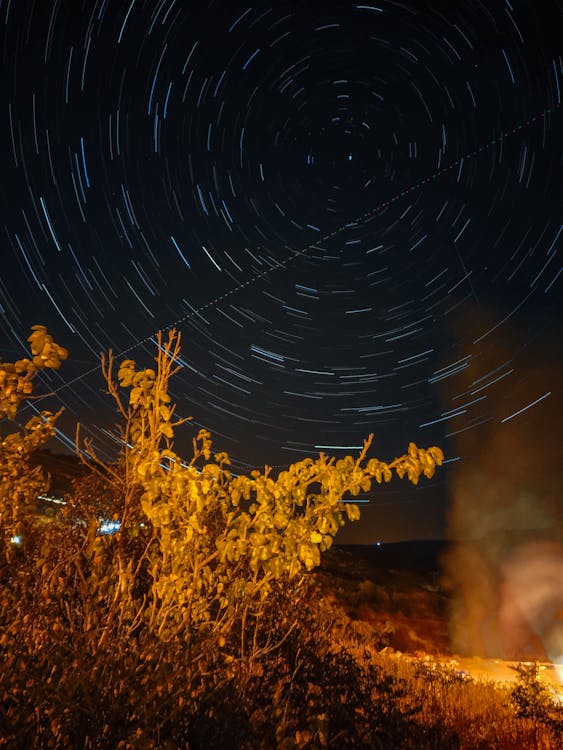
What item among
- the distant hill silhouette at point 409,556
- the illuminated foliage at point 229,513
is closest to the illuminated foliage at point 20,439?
the illuminated foliage at point 229,513

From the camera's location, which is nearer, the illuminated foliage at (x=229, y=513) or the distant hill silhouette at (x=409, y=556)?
the illuminated foliage at (x=229, y=513)

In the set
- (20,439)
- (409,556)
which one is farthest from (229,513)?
(409,556)

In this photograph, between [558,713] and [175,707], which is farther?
[558,713]

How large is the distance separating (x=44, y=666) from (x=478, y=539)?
1227 inches

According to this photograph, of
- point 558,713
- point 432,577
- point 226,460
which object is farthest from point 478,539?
point 226,460

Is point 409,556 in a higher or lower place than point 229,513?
higher

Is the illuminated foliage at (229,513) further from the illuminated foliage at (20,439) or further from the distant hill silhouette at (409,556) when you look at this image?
the distant hill silhouette at (409,556)

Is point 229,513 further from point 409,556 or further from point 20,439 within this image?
point 409,556

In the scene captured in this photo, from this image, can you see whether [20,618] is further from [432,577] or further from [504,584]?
[504,584]

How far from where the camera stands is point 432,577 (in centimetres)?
2245

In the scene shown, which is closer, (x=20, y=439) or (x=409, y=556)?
(x=20, y=439)

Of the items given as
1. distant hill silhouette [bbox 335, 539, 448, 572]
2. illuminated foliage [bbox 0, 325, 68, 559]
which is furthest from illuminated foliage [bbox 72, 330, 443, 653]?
distant hill silhouette [bbox 335, 539, 448, 572]

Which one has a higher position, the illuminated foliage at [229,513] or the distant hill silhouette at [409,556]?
the distant hill silhouette at [409,556]

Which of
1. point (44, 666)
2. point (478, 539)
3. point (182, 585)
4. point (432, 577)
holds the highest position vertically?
point (478, 539)
